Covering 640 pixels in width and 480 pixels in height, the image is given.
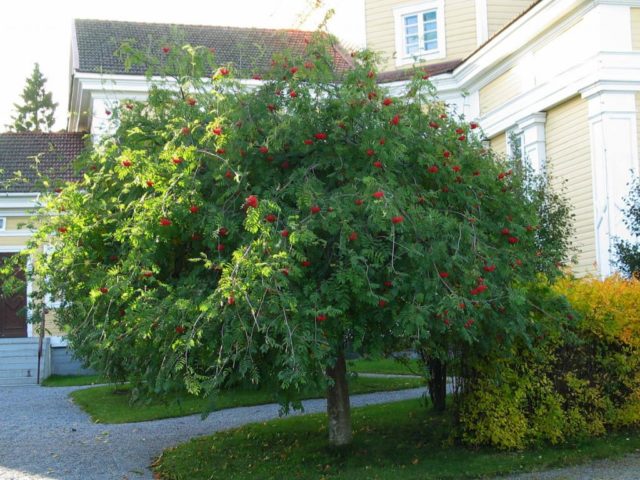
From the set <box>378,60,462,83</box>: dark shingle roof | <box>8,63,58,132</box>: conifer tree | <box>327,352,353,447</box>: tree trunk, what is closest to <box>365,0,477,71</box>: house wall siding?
<box>378,60,462,83</box>: dark shingle roof

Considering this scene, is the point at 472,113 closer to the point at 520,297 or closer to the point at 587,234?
the point at 587,234

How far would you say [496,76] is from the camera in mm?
20109

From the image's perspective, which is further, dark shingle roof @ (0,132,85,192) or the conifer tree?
the conifer tree

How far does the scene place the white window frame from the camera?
22625 mm

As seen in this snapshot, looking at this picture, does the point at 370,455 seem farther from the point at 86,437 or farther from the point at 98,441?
the point at 86,437

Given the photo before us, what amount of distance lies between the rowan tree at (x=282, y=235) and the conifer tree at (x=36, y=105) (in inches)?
1675

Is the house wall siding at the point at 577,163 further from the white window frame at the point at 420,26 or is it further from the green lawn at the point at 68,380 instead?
the green lawn at the point at 68,380

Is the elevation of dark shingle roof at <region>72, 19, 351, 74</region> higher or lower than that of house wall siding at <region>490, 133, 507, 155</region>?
higher

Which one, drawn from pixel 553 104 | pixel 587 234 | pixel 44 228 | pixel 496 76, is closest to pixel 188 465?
pixel 44 228

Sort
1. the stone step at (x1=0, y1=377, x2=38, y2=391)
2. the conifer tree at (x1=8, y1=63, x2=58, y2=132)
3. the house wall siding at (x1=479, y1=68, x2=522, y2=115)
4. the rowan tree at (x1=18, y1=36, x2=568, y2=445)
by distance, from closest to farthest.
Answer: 1. the rowan tree at (x1=18, y1=36, x2=568, y2=445)
2. the house wall siding at (x1=479, y1=68, x2=522, y2=115)
3. the stone step at (x1=0, y1=377, x2=38, y2=391)
4. the conifer tree at (x1=8, y1=63, x2=58, y2=132)

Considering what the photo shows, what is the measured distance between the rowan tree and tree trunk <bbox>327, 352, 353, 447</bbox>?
1.40ft

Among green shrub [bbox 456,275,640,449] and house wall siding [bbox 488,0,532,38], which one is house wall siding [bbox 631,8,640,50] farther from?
→ green shrub [bbox 456,275,640,449]

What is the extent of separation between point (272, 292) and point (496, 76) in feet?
49.0

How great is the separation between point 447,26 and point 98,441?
15.4 m
